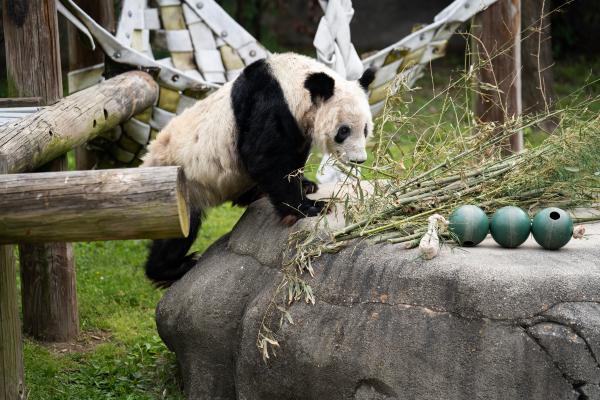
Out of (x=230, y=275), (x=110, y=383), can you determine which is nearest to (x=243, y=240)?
(x=230, y=275)

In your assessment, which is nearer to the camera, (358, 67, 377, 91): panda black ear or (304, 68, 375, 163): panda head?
(304, 68, 375, 163): panda head

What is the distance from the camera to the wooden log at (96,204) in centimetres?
313

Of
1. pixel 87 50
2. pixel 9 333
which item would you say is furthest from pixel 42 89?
pixel 9 333

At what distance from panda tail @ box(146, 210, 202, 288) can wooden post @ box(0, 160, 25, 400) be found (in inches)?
40.8

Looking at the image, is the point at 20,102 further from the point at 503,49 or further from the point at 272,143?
the point at 503,49

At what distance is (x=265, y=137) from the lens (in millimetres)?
4480

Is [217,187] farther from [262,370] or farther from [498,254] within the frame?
[498,254]

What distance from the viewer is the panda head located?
454 centimetres

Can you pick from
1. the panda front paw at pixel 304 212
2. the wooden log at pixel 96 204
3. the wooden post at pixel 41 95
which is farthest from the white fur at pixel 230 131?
the wooden log at pixel 96 204

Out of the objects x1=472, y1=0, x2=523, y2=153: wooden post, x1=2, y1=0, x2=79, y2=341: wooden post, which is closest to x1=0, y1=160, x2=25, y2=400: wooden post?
x1=2, y1=0, x2=79, y2=341: wooden post

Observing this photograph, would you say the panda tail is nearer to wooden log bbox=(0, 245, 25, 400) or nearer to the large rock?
the large rock

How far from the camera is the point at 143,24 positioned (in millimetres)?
6371

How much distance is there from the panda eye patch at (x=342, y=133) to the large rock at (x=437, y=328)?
782 mm

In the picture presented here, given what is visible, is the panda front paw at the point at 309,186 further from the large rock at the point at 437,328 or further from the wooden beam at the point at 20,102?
the wooden beam at the point at 20,102
